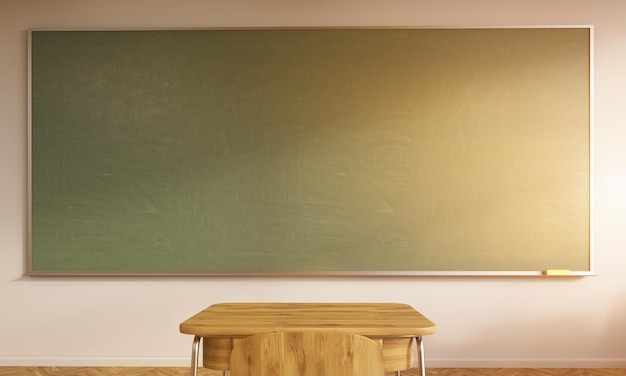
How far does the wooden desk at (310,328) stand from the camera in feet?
7.14

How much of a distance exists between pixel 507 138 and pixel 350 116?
1.06m

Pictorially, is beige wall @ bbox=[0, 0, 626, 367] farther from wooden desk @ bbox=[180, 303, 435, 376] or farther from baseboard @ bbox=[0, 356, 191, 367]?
wooden desk @ bbox=[180, 303, 435, 376]

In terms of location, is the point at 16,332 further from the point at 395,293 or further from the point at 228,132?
the point at 395,293

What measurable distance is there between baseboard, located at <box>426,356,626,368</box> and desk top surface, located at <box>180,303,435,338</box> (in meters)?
1.74

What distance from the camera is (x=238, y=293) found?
422 centimetres

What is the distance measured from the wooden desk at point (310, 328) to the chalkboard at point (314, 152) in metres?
1.74

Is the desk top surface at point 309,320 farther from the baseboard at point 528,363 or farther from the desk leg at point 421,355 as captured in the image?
the baseboard at point 528,363

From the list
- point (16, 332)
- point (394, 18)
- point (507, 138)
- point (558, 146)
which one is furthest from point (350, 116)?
point (16, 332)

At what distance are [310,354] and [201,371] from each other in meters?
2.62

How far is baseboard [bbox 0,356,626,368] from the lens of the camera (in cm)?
419

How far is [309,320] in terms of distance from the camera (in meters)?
2.34

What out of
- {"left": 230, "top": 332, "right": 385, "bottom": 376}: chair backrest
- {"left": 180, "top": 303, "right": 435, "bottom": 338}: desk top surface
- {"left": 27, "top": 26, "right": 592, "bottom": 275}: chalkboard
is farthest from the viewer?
{"left": 27, "top": 26, "right": 592, "bottom": 275}: chalkboard

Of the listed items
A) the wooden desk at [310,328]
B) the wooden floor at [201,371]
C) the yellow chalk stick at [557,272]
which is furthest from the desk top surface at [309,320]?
the yellow chalk stick at [557,272]

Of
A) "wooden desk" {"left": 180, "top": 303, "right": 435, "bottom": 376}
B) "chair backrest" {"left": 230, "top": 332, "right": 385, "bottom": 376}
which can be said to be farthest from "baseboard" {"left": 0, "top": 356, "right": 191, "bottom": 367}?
"chair backrest" {"left": 230, "top": 332, "right": 385, "bottom": 376}
